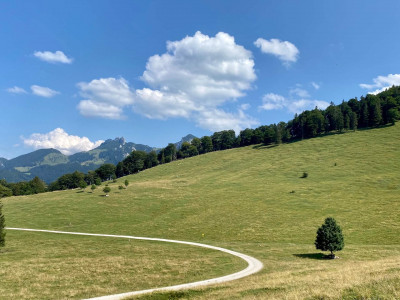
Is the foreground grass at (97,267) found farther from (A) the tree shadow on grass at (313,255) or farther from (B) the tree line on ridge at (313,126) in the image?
(B) the tree line on ridge at (313,126)

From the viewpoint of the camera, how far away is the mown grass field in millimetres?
23516

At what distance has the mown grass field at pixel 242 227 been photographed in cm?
2352

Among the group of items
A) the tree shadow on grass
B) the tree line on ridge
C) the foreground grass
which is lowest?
the tree shadow on grass

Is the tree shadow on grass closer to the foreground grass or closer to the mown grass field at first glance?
the mown grass field

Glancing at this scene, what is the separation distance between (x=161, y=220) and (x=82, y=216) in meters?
27.7

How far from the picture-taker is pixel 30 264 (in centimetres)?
3656

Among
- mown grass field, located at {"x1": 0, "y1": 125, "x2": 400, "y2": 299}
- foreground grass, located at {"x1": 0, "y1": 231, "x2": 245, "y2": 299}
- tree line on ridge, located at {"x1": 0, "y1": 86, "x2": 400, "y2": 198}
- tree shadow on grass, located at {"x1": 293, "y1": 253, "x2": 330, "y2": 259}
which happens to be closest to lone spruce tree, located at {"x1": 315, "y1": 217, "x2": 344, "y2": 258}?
tree shadow on grass, located at {"x1": 293, "y1": 253, "x2": 330, "y2": 259}

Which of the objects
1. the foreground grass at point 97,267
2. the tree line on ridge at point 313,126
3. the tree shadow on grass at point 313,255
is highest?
the tree line on ridge at point 313,126

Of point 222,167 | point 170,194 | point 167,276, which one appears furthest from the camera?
point 222,167

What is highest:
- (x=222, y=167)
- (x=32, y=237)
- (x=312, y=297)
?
(x=222, y=167)

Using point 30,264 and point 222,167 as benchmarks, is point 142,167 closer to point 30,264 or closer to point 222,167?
point 222,167

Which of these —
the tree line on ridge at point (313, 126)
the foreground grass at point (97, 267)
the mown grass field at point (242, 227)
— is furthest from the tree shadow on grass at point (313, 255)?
the tree line on ridge at point (313, 126)

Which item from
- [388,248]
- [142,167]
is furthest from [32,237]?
[142,167]

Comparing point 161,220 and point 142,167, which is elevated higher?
point 142,167
